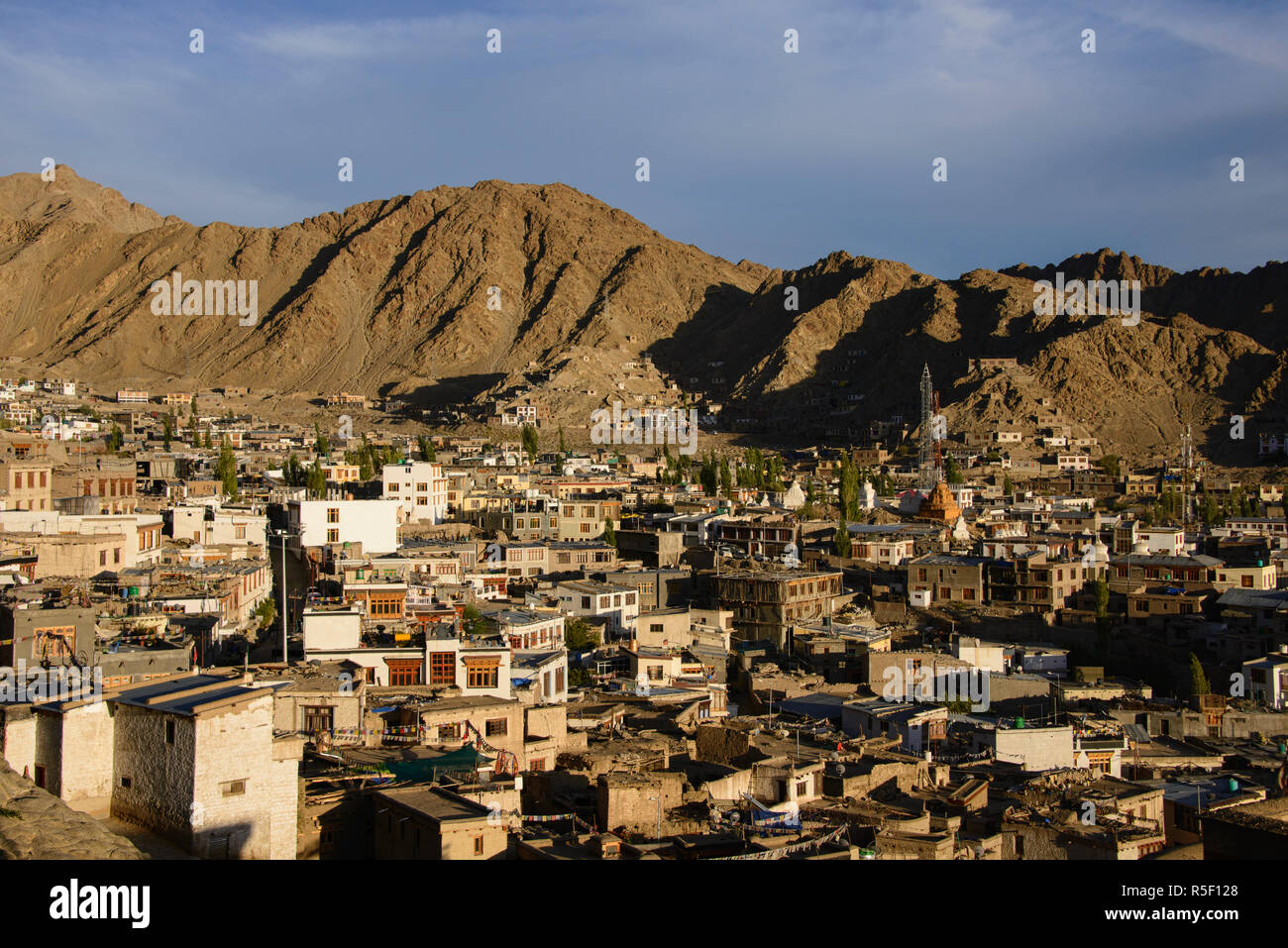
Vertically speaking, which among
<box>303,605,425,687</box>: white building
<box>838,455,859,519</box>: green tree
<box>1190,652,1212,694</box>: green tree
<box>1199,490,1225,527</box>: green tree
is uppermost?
<box>838,455,859,519</box>: green tree

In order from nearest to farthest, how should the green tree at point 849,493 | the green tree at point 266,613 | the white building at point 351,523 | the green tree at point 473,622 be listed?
the green tree at point 473,622 → the green tree at point 266,613 → the white building at point 351,523 → the green tree at point 849,493

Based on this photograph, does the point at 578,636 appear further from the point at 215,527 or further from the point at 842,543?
the point at 842,543

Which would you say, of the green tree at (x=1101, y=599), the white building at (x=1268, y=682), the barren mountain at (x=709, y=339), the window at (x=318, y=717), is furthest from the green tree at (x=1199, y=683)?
the barren mountain at (x=709, y=339)

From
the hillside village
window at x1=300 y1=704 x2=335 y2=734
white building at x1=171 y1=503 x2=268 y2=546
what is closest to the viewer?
the hillside village

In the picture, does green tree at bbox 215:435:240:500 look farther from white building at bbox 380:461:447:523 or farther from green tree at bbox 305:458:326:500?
white building at bbox 380:461:447:523

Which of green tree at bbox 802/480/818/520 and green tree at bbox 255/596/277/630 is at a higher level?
green tree at bbox 802/480/818/520

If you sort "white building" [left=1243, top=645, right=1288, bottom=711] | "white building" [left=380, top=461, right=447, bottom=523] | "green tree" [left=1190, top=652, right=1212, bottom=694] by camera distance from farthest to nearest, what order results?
"white building" [left=380, top=461, right=447, bottom=523] < "green tree" [left=1190, top=652, right=1212, bottom=694] < "white building" [left=1243, top=645, right=1288, bottom=711]

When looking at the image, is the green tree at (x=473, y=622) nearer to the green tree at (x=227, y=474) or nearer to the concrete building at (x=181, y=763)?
the concrete building at (x=181, y=763)

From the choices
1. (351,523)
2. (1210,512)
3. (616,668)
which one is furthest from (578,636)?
A: (1210,512)

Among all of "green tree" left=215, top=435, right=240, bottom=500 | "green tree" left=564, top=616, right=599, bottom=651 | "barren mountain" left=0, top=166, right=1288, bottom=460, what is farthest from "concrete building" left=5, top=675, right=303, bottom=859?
"barren mountain" left=0, top=166, right=1288, bottom=460
